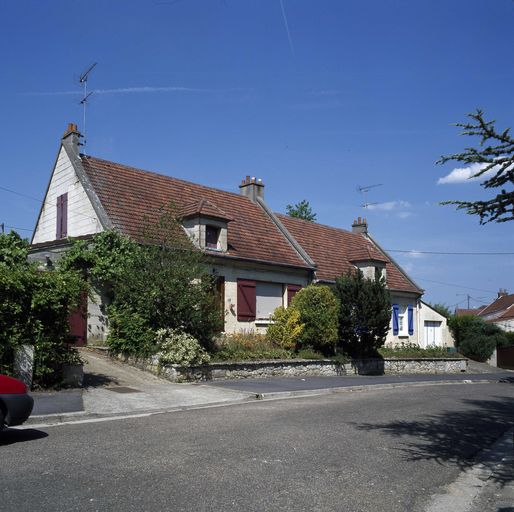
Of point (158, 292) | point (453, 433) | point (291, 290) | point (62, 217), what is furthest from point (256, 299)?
point (453, 433)

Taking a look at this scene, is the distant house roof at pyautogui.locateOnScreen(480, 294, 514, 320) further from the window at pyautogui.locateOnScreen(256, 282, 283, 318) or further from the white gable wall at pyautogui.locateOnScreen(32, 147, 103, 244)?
the white gable wall at pyautogui.locateOnScreen(32, 147, 103, 244)

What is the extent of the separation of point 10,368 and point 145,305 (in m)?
5.32

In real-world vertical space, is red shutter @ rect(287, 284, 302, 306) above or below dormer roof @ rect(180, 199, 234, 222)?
below

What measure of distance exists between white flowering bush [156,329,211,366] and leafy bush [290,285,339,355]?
6.04 meters

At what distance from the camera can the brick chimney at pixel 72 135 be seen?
22.9 m

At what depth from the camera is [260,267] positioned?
79.6 ft

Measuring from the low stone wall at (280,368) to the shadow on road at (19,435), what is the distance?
7414 millimetres

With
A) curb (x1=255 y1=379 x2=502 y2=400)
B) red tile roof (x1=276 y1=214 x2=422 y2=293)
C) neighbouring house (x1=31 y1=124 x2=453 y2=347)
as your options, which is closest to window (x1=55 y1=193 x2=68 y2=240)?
neighbouring house (x1=31 y1=124 x2=453 y2=347)

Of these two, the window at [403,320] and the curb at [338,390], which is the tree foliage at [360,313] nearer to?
the curb at [338,390]

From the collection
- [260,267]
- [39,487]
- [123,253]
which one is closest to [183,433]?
[39,487]

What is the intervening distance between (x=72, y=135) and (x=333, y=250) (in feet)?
48.9

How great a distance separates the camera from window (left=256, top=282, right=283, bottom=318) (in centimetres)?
2419

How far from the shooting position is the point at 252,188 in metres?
30.4

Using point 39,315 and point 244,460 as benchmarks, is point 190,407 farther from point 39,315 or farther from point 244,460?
point 244,460
